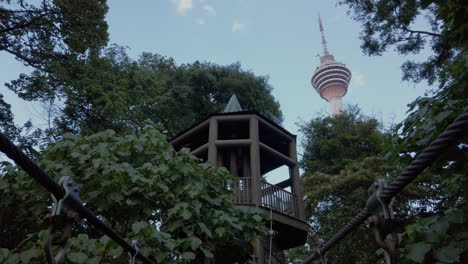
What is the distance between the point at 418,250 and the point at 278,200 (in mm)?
7137

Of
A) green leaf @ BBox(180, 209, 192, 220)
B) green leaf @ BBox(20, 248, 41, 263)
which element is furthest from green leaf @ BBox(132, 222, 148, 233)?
green leaf @ BBox(20, 248, 41, 263)

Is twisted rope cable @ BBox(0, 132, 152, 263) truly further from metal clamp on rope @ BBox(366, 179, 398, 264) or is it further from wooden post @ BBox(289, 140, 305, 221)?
wooden post @ BBox(289, 140, 305, 221)

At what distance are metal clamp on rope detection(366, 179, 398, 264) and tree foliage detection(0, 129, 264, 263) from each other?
2.88m

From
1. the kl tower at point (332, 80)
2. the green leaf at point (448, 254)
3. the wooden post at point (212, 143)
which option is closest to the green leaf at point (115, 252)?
the green leaf at point (448, 254)

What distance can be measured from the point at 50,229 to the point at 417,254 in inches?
67.5

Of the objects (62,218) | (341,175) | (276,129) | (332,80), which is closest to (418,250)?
(62,218)

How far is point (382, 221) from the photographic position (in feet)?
3.70

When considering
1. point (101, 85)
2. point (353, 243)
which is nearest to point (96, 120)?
point (101, 85)

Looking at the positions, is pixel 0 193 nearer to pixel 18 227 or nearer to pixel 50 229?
pixel 18 227

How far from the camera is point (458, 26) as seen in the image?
10.5 feet

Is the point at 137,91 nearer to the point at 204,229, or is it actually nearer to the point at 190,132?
the point at 190,132

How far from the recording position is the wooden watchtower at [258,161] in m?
8.71

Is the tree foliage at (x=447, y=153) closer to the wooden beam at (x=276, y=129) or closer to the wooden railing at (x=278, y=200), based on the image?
the wooden railing at (x=278, y=200)

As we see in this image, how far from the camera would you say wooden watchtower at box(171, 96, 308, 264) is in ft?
28.6
